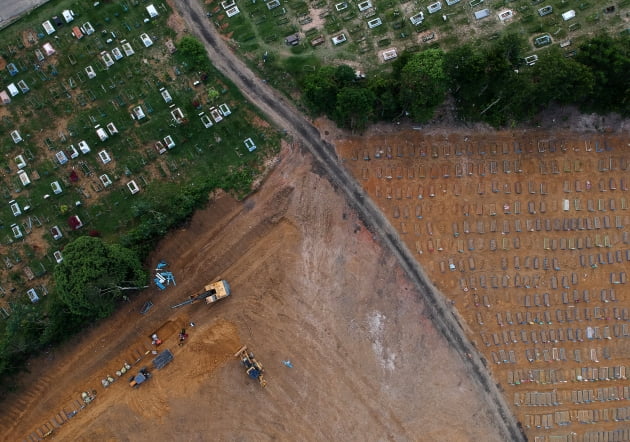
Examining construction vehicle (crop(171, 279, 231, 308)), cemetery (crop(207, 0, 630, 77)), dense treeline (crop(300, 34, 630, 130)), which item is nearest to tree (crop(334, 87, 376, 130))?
dense treeline (crop(300, 34, 630, 130))

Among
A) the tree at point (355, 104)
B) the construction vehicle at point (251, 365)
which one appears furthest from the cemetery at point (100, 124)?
the construction vehicle at point (251, 365)

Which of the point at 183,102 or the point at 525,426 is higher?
the point at 183,102

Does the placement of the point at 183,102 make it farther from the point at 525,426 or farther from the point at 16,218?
the point at 525,426

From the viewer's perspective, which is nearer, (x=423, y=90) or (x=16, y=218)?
(x=423, y=90)

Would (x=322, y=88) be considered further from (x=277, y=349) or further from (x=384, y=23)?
(x=277, y=349)

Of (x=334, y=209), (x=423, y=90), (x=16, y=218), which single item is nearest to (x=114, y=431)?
(x=16, y=218)

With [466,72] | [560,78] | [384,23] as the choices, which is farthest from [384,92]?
[560,78]

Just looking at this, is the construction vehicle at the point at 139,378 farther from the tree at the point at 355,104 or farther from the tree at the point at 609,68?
the tree at the point at 609,68
